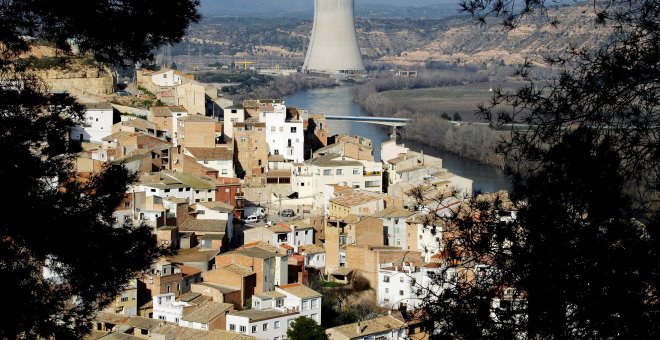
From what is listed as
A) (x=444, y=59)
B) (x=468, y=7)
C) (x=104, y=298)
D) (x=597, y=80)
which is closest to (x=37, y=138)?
(x=104, y=298)

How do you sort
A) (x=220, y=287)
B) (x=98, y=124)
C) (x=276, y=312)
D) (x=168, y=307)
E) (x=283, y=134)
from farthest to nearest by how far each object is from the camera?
(x=283, y=134)
(x=98, y=124)
(x=220, y=287)
(x=168, y=307)
(x=276, y=312)

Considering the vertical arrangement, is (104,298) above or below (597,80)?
below

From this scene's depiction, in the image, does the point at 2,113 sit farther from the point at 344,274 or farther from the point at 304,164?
the point at 304,164

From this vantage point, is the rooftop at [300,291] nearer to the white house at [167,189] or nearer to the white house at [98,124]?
the white house at [167,189]

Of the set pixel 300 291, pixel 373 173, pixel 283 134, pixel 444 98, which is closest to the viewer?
pixel 300 291

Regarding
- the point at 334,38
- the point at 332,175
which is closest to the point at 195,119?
the point at 332,175

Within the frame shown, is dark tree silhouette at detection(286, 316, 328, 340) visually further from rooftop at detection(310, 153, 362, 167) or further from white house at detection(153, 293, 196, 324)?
rooftop at detection(310, 153, 362, 167)

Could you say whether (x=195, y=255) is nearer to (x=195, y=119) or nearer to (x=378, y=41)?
(x=195, y=119)

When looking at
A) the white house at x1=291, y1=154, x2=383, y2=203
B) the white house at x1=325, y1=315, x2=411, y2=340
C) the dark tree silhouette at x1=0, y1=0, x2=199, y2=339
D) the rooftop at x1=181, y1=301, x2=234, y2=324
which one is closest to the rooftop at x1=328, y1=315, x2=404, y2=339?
the white house at x1=325, y1=315, x2=411, y2=340
